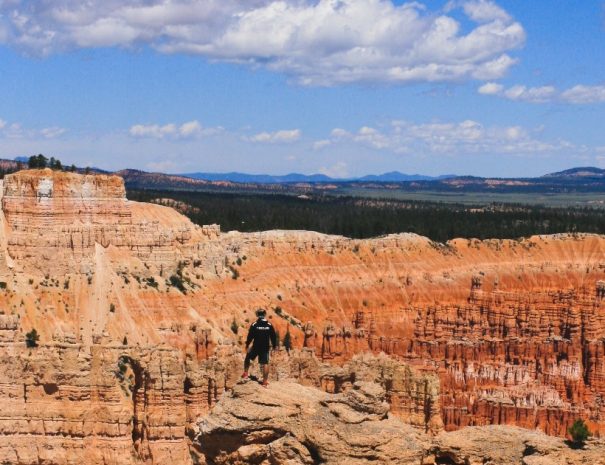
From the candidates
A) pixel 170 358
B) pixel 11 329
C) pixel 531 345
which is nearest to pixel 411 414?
pixel 170 358

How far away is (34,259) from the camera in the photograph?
7700 centimetres

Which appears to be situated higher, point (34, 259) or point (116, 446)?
point (34, 259)

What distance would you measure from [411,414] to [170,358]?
41.5 ft

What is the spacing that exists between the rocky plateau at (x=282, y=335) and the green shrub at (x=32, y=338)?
1.04 meters

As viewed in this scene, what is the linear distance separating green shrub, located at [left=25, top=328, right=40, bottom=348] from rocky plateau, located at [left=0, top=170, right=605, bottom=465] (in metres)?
1.04

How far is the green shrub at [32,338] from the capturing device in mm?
59006

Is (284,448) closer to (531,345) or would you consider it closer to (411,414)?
(411,414)

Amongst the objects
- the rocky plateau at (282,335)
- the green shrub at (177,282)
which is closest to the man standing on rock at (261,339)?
the rocky plateau at (282,335)

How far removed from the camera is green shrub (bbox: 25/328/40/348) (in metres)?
59.0

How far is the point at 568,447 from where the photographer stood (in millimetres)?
21453

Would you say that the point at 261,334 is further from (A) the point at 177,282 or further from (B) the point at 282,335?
(B) the point at 282,335

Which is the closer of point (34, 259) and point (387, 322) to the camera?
point (34, 259)

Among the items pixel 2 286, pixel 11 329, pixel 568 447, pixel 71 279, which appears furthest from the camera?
pixel 71 279

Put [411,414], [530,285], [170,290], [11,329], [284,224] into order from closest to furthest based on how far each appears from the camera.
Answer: [411,414] → [11,329] → [170,290] → [530,285] → [284,224]
